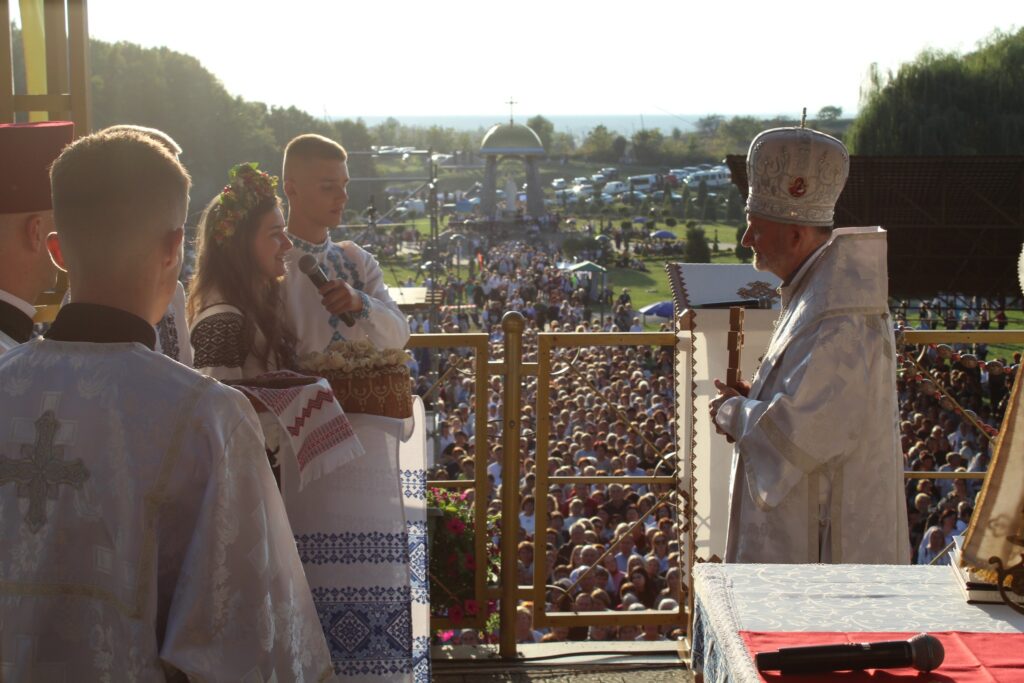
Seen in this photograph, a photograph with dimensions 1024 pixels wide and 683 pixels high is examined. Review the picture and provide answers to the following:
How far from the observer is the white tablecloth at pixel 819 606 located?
193cm

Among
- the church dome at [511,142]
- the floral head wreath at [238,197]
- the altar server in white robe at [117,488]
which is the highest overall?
the church dome at [511,142]

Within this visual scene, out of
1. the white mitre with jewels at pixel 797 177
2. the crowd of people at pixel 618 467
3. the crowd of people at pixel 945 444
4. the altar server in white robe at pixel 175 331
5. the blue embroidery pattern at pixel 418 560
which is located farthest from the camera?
the crowd of people at pixel 945 444

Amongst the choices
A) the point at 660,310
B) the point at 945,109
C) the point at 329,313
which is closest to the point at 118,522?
the point at 329,313

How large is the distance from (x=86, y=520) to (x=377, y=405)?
158 cm

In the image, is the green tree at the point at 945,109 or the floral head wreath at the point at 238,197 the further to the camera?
the green tree at the point at 945,109

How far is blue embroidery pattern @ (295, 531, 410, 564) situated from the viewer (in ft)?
11.1

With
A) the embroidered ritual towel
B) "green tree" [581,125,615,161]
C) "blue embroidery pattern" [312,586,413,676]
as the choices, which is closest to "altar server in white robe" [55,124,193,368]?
the embroidered ritual towel

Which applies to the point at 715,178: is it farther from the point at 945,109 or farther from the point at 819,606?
the point at 819,606

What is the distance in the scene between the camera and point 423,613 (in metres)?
3.84

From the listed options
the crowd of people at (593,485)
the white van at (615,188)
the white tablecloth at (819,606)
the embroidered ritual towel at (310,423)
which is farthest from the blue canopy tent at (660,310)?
the white van at (615,188)

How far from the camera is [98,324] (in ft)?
6.33

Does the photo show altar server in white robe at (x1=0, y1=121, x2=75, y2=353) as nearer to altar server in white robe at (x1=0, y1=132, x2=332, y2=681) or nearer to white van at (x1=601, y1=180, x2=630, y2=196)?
altar server in white robe at (x1=0, y1=132, x2=332, y2=681)

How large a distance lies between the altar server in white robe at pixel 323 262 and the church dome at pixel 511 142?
73.0 meters

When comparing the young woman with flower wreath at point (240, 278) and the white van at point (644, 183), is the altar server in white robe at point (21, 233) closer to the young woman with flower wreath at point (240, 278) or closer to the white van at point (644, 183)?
the young woman with flower wreath at point (240, 278)
